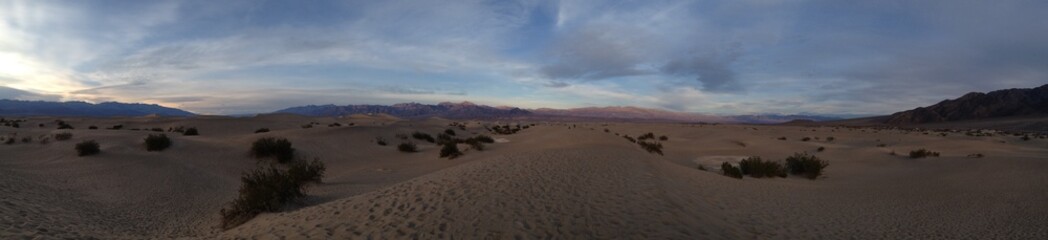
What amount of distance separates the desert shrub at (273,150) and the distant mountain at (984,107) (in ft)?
419

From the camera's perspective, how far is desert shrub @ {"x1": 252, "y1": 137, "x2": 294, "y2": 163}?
18578 millimetres

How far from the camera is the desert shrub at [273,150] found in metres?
18.6

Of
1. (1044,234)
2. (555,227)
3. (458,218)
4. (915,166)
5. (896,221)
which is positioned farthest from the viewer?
(915,166)

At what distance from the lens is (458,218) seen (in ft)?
23.2

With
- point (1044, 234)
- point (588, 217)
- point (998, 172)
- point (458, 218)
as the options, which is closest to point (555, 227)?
point (588, 217)

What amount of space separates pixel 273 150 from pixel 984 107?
13953 cm

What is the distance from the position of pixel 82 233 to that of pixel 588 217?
7373 mm

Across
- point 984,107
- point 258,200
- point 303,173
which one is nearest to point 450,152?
point 303,173

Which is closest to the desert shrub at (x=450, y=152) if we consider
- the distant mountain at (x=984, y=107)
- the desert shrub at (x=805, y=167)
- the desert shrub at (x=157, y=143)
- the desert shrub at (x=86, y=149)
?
the desert shrub at (x=157, y=143)

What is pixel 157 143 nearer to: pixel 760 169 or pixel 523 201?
pixel 523 201

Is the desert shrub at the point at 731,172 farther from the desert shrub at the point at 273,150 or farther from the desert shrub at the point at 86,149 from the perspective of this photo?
the desert shrub at the point at 86,149

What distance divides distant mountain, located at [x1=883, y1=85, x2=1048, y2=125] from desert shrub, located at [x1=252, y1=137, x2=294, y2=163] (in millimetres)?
127709

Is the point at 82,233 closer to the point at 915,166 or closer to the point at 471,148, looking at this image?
the point at 471,148

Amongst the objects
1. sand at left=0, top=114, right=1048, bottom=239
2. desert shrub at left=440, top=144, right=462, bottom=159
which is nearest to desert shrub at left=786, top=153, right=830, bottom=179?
sand at left=0, top=114, right=1048, bottom=239
